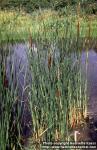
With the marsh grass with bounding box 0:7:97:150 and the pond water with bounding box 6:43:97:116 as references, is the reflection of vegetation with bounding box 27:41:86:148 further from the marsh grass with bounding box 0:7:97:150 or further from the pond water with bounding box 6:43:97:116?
the pond water with bounding box 6:43:97:116

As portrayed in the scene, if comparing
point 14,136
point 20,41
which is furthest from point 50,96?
point 20,41

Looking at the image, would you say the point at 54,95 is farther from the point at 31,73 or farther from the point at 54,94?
the point at 31,73

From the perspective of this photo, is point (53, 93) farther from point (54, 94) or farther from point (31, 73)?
point (31, 73)

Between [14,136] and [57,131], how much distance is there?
48 centimetres

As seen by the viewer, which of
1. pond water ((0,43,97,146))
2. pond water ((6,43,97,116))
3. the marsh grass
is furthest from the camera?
pond water ((6,43,97,116))

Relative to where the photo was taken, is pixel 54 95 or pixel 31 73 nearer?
pixel 54 95

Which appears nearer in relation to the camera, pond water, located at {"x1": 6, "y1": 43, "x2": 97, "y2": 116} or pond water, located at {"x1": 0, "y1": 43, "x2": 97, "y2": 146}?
pond water, located at {"x1": 0, "y1": 43, "x2": 97, "y2": 146}

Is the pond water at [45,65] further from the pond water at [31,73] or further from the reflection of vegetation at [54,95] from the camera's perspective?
the reflection of vegetation at [54,95]

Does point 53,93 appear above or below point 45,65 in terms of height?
below

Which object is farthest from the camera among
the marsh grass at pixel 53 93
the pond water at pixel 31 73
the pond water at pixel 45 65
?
the pond water at pixel 45 65

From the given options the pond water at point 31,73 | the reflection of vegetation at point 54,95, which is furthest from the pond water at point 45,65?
the reflection of vegetation at point 54,95

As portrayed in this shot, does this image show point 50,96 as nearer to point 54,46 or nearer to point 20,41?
point 54,46

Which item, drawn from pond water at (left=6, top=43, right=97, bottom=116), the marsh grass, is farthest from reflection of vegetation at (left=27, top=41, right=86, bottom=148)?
pond water at (left=6, top=43, right=97, bottom=116)

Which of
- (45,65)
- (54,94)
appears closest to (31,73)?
(45,65)
